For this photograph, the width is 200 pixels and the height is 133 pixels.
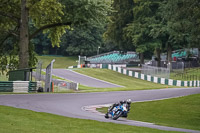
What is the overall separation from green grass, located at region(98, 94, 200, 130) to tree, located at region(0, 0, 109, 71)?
454 inches

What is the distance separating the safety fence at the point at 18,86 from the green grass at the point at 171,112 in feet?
28.9

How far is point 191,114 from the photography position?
21.1 metres

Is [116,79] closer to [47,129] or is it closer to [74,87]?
[74,87]

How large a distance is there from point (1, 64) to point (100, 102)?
588 inches

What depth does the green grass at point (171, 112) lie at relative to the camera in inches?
728

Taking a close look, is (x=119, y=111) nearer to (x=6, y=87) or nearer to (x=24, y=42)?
(x=6, y=87)

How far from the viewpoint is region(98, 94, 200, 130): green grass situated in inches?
728

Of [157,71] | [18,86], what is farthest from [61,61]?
[18,86]

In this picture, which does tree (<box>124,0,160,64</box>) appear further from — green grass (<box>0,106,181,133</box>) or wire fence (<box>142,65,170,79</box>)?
green grass (<box>0,106,181,133</box>)

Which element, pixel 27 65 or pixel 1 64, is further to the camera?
pixel 1 64

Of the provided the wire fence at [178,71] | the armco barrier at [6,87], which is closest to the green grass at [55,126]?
the armco barrier at [6,87]

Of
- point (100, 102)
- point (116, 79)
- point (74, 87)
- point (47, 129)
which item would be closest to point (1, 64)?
point (74, 87)

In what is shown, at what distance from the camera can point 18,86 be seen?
29.7 metres

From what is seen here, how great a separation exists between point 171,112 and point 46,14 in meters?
16.2
